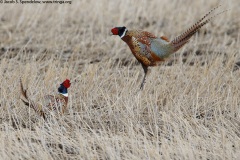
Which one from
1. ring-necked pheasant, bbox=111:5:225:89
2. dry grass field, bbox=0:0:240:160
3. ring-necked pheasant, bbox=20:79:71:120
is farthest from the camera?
ring-necked pheasant, bbox=111:5:225:89

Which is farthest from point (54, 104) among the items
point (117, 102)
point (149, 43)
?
point (149, 43)

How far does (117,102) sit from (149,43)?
0.53 meters

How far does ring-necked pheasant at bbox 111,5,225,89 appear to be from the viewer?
543cm

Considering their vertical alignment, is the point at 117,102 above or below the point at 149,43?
below

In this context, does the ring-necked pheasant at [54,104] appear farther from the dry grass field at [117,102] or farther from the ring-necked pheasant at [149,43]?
the ring-necked pheasant at [149,43]

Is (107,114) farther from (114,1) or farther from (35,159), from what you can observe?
(114,1)

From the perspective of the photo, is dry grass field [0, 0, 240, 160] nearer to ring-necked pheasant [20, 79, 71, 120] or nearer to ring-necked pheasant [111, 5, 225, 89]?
ring-necked pheasant [20, 79, 71, 120]

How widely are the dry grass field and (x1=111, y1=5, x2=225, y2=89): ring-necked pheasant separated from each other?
32 cm

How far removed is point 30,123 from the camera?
5.22m

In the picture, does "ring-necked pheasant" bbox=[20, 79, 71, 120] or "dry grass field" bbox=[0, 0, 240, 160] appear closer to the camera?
"dry grass field" bbox=[0, 0, 240, 160]

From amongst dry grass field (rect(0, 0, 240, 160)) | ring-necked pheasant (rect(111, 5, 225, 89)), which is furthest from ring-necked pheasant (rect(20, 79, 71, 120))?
ring-necked pheasant (rect(111, 5, 225, 89))

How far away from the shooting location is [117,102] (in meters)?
5.50

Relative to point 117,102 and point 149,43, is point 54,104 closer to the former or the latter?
point 117,102

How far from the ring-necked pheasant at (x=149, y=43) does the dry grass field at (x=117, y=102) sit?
322 mm
